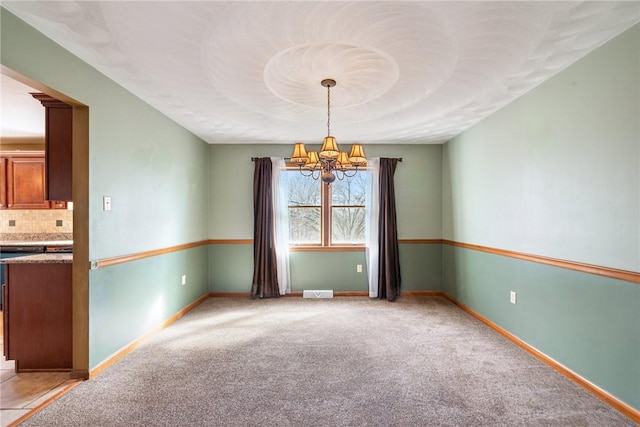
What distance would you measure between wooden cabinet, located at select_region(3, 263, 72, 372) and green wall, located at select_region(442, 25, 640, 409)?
3.97 m

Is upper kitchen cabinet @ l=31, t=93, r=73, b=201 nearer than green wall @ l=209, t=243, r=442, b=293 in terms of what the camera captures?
Yes

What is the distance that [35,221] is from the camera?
5211 mm

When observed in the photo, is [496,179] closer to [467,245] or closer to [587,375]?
[467,245]

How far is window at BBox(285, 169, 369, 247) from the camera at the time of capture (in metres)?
5.35

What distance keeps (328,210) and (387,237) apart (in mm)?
1009

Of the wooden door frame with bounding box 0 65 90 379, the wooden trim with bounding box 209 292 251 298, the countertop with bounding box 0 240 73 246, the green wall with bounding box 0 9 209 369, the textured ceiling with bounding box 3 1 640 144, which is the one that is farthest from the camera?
the wooden trim with bounding box 209 292 251 298

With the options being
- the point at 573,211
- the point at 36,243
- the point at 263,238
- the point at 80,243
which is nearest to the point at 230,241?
the point at 263,238

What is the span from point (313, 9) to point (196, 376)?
2702mm

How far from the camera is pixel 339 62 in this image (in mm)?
Result: 2527

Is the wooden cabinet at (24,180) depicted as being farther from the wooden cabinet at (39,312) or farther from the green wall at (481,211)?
the wooden cabinet at (39,312)

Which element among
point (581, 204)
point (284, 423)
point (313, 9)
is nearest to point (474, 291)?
point (581, 204)

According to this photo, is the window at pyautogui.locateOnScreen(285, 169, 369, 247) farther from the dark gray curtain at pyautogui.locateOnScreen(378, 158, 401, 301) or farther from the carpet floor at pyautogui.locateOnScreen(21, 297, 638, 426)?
the carpet floor at pyautogui.locateOnScreen(21, 297, 638, 426)

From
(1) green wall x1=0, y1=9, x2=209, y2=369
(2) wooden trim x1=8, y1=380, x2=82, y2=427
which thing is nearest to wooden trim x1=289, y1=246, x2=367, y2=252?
(1) green wall x1=0, y1=9, x2=209, y2=369

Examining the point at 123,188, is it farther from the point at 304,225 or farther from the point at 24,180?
the point at 24,180
